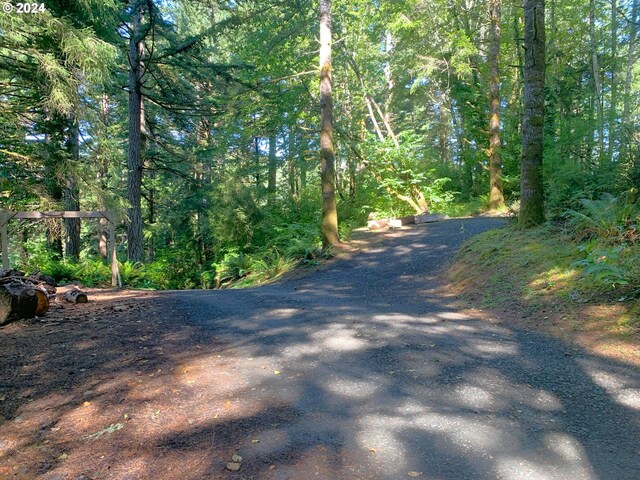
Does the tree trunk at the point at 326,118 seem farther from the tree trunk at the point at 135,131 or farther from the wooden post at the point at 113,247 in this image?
the tree trunk at the point at 135,131

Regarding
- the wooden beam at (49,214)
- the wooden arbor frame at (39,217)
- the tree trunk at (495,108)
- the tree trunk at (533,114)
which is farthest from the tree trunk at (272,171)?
the tree trunk at (533,114)

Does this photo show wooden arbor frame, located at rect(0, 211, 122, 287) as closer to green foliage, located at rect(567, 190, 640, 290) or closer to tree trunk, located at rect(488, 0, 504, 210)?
green foliage, located at rect(567, 190, 640, 290)

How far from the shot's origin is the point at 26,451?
2.88 metres

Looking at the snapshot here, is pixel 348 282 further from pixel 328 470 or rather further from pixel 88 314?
pixel 328 470

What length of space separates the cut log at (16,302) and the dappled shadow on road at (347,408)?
1789 mm

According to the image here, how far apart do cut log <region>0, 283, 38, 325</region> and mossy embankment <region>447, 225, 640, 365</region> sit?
7.11 metres

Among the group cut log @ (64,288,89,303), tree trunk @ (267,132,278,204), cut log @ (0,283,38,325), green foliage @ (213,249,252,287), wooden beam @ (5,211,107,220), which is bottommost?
green foliage @ (213,249,252,287)

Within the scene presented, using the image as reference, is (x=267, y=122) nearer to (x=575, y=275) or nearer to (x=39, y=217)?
(x=39, y=217)

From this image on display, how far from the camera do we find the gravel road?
243 cm

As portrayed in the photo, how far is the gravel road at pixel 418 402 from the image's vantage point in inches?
95.7

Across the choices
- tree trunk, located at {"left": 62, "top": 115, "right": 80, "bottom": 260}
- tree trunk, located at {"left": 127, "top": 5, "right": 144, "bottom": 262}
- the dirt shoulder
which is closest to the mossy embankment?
the dirt shoulder

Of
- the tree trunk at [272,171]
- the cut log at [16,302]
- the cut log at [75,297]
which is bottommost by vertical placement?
the cut log at [75,297]

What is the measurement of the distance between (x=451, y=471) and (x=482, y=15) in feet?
71.5

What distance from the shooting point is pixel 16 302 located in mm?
6148
